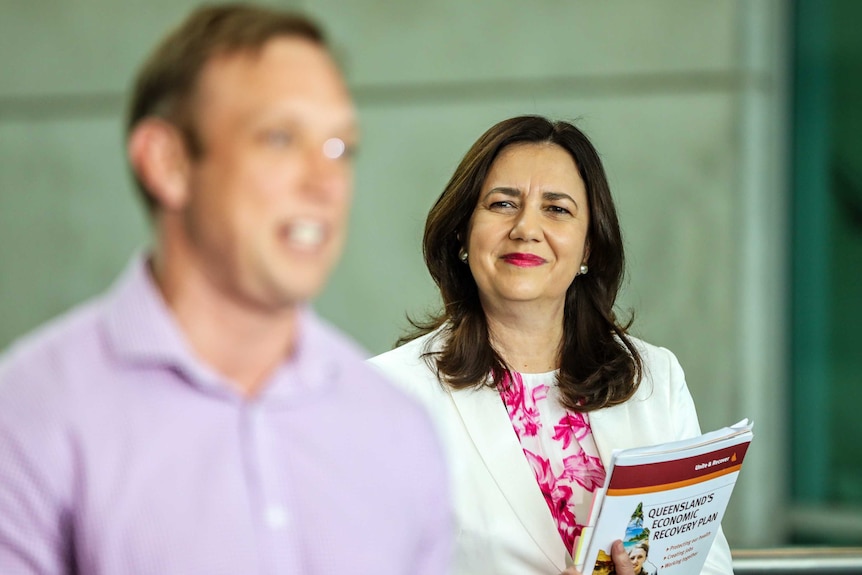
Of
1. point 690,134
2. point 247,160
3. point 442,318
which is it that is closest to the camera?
point 247,160

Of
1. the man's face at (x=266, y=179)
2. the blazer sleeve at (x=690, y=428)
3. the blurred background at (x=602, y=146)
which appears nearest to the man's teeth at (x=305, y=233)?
the man's face at (x=266, y=179)

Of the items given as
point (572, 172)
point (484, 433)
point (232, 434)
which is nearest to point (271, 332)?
point (232, 434)

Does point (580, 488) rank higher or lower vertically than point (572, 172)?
lower

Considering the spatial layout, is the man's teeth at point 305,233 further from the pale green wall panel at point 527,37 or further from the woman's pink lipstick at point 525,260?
the pale green wall panel at point 527,37

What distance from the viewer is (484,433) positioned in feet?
8.27

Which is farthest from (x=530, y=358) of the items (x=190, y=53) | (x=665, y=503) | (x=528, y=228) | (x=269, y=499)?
(x=190, y=53)

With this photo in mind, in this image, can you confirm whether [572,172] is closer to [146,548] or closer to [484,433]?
[484,433]

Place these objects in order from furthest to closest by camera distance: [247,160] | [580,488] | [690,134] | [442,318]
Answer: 1. [690,134]
2. [442,318]
3. [580,488]
4. [247,160]

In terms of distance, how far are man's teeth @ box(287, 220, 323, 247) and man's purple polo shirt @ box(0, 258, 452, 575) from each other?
176mm

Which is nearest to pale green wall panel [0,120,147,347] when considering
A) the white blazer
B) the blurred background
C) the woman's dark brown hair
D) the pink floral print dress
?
the blurred background

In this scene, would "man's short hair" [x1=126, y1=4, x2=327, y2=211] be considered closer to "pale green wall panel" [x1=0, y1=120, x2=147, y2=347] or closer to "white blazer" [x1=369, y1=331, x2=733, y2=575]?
"white blazer" [x1=369, y1=331, x2=733, y2=575]

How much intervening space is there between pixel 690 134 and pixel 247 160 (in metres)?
4.29

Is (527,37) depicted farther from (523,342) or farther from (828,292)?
(523,342)

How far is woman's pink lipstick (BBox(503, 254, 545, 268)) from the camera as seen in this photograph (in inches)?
99.8
